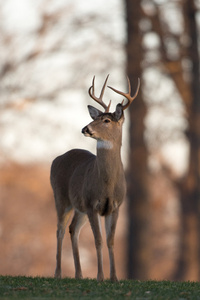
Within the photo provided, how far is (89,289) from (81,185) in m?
2.29

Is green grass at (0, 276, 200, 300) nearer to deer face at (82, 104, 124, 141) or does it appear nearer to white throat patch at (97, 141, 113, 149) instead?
white throat patch at (97, 141, 113, 149)

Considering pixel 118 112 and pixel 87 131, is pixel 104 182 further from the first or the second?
pixel 118 112

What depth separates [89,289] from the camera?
1028 centimetres

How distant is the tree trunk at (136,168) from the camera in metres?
22.1

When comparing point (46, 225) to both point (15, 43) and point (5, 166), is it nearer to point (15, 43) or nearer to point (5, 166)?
point (5, 166)

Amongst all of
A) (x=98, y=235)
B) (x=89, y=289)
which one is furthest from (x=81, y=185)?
(x=89, y=289)

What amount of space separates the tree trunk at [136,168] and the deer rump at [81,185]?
28.7 feet

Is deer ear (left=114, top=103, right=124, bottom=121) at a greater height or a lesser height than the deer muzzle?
greater

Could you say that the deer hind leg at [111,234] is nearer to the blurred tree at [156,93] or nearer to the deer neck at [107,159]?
the deer neck at [107,159]

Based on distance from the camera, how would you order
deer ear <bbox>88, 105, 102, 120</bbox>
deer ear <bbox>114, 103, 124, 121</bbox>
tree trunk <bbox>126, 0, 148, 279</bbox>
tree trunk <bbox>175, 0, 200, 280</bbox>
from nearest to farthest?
deer ear <bbox>114, 103, 124, 121</bbox> → deer ear <bbox>88, 105, 102, 120</bbox> → tree trunk <bbox>126, 0, 148, 279</bbox> → tree trunk <bbox>175, 0, 200, 280</bbox>

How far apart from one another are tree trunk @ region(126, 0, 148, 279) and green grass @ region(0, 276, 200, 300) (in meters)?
10.6

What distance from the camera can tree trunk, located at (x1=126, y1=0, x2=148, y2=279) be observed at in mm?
22125

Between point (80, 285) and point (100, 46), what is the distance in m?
13.0

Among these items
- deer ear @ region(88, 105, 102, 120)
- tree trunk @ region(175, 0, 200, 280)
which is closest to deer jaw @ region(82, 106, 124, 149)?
deer ear @ region(88, 105, 102, 120)
